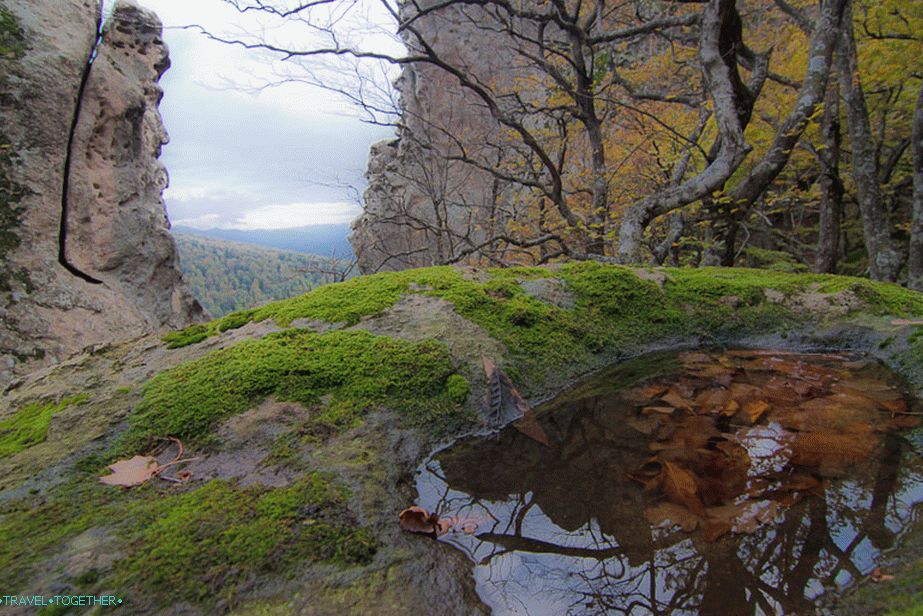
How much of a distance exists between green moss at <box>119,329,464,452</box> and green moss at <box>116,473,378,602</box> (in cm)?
39

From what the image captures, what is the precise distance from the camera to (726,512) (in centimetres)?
129

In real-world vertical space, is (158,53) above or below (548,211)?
above

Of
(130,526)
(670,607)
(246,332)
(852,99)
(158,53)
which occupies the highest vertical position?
(158,53)

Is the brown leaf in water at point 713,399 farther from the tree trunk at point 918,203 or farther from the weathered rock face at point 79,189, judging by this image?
the tree trunk at point 918,203

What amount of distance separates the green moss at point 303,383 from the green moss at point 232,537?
0.39 meters

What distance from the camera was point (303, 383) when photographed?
1.86 meters

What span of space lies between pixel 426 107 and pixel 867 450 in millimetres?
22997

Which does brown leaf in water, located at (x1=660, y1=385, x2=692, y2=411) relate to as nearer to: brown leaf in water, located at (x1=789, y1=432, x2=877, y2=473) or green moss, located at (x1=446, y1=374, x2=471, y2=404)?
brown leaf in water, located at (x1=789, y1=432, x2=877, y2=473)

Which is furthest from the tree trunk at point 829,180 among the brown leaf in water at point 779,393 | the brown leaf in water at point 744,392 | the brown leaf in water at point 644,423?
the brown leaf in water at point 644,423

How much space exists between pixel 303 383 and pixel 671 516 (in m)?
1.44

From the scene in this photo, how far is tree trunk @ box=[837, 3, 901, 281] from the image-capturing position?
6402mm

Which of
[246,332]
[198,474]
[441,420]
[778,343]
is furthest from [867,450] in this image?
[246,332]

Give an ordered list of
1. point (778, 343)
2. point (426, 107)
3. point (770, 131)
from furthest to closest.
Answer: point (426, 107)
point (770, 131)
point (778, 343)

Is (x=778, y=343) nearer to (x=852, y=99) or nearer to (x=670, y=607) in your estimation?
(x=670, y=607)
